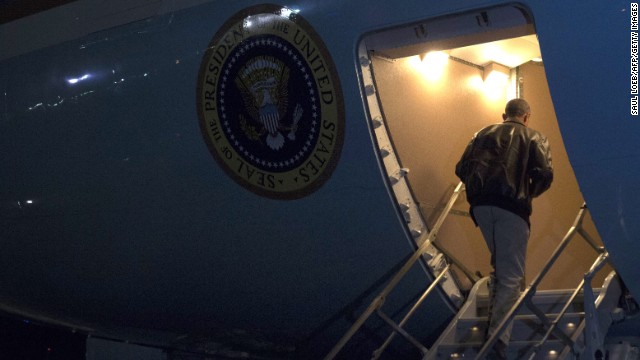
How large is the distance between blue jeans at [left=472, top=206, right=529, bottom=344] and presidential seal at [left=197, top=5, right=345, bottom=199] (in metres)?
1.00

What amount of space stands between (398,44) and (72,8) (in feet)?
8.77

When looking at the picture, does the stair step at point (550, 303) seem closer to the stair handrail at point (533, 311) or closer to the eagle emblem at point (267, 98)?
the stair handrail at point (533, 311)

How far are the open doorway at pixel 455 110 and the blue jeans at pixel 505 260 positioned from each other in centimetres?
45

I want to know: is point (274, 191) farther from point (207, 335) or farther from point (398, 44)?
point (207, 335)

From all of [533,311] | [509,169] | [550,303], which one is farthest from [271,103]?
[550,303]

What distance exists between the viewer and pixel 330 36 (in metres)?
5.43

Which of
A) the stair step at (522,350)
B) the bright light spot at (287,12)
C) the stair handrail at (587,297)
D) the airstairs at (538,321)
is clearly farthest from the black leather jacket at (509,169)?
the bright light spot at (287,12)

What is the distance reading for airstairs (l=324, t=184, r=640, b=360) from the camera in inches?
197

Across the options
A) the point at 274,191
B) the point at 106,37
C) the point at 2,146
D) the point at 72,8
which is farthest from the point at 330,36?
the point at 2,146

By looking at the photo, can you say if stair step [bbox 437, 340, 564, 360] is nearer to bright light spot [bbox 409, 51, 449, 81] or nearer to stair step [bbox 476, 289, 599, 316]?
stair step [bbox 476, 289, 599, 316]

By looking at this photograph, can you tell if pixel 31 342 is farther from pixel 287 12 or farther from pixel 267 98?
pixel 287 12

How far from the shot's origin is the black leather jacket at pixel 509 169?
215 inches

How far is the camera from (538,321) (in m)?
5.52

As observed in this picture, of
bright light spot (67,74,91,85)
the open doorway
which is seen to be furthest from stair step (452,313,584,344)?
bright light spot (67,74,91,85)
